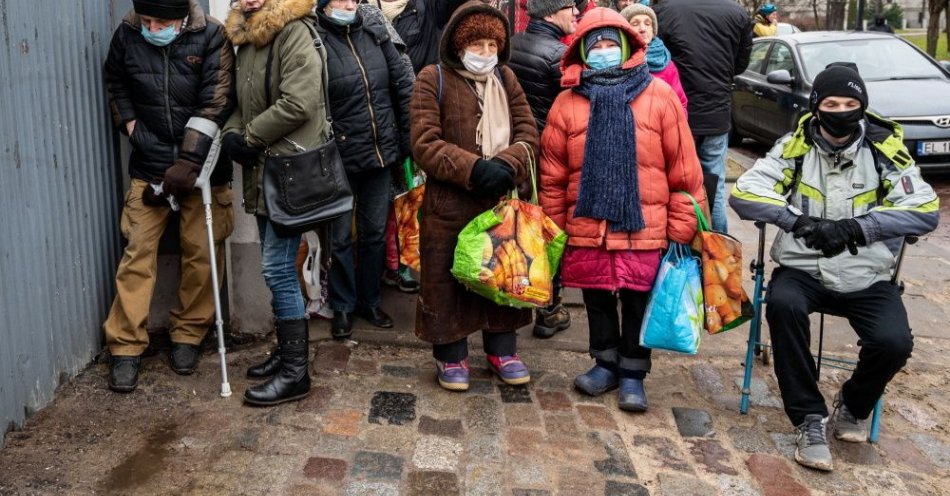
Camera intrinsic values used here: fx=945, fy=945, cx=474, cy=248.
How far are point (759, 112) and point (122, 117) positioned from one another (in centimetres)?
922

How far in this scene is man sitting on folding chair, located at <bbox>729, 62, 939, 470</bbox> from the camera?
400 centimetres

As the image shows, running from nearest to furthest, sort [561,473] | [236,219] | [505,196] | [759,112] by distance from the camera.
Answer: [561,473] → [505,196] → [236,219] → [759,112]

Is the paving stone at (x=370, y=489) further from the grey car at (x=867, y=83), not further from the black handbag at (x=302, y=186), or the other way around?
the grey car at (x=867, y=83)

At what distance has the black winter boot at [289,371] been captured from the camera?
4.43 m

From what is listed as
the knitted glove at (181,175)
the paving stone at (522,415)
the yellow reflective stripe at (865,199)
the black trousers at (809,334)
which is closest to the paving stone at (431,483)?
the paving stone at (522,415)

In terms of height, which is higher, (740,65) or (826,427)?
(740,65)

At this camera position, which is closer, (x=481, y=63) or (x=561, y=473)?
(x=561, y=473)

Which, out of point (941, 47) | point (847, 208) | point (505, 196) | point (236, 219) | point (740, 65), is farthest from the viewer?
point (941, 47)

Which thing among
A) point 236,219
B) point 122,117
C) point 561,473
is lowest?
point 561,473

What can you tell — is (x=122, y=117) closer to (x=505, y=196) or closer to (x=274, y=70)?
(x=274, y=70)

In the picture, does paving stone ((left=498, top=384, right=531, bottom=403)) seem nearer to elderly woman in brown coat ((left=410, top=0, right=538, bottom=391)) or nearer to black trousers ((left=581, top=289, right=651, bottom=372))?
elderly woman in brown coat ((left=410, top=0, right=538, bottom=391))

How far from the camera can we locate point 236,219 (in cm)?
520

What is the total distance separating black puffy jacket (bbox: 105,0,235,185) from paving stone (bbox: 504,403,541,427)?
190cm

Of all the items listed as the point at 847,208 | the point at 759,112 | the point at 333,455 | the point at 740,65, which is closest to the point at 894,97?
the point at 759,112
